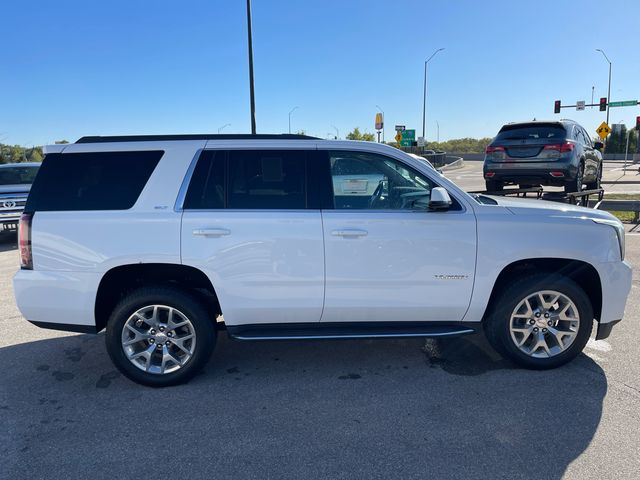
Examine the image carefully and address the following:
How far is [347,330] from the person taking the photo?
375cm

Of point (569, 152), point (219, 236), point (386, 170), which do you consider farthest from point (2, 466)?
point (569, 152)

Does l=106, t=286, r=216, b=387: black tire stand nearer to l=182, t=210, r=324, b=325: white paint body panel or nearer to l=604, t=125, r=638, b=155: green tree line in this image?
l=182, t=210, r=324, b=325: white paint body panel

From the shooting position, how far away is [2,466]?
2771mm

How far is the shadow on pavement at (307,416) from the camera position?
2.76 metres

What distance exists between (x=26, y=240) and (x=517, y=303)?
3786 mm

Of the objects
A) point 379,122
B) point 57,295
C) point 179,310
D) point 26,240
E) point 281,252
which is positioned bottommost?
point 179,310

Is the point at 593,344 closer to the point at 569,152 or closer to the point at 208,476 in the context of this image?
the point at 208,476

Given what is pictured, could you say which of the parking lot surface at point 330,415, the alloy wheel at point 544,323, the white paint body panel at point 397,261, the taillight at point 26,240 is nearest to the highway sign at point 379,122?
the parking lot surface at point 330,415

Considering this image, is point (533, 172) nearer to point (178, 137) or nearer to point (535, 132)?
point (535, 132)

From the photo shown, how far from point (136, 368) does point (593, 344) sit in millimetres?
4034

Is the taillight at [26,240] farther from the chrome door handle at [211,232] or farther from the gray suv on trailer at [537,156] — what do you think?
the gray suv on trailer at [537,156]

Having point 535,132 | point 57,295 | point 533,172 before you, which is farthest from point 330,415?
point 535,132

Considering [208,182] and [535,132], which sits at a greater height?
[535,132]

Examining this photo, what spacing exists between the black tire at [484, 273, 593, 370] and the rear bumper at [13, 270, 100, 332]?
122 inches
